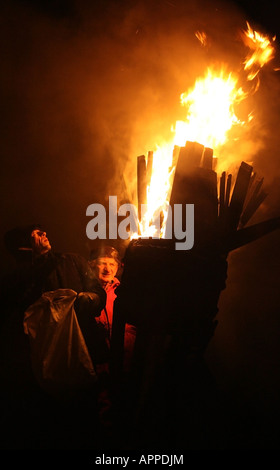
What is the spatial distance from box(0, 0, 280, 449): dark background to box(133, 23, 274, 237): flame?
1.26 feet

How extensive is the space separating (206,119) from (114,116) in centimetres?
265

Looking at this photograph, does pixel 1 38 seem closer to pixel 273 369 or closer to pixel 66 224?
pixel 66 224

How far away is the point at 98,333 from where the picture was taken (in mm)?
4445

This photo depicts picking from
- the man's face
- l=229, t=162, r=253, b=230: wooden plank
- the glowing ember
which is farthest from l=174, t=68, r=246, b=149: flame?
the man's face

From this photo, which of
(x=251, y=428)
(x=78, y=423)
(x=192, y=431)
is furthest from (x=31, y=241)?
(x=251, y=428)

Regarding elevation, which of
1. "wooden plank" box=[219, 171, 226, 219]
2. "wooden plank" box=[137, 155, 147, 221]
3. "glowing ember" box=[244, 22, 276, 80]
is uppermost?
"glowing ember" box=[244, 22, 276, 80]

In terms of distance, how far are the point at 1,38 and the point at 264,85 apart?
16.5 feet

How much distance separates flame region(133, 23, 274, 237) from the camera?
4215mm

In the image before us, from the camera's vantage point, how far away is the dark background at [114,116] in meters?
5.66

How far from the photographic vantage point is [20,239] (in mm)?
5062

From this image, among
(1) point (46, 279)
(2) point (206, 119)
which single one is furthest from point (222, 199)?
(1) point (46, 279)

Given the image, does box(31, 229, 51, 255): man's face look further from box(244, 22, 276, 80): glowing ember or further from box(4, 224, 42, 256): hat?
box(244, 22, 276, 80): glowing ember

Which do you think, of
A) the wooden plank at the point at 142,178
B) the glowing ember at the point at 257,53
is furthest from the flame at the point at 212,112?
the wooden plank at the point at 142,178

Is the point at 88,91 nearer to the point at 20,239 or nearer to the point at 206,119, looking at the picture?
the point at 206,119
